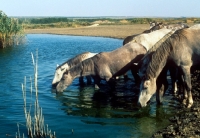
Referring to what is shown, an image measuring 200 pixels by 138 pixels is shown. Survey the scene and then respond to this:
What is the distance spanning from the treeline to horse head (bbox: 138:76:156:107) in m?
24.5

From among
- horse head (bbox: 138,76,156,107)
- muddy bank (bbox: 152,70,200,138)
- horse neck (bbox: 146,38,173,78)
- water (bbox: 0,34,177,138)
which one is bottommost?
water (bbox: 0,34,177,138)

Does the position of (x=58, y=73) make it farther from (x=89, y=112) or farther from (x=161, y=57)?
(x=161, y=57)

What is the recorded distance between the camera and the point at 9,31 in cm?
3378

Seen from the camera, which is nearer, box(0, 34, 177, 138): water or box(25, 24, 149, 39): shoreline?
box(0, 34, 177, 138): water

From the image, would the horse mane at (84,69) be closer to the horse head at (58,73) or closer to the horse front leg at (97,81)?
the horse front leg at (97,81)

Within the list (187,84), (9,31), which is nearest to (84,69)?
(187,84)

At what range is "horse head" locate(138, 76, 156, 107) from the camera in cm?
1083

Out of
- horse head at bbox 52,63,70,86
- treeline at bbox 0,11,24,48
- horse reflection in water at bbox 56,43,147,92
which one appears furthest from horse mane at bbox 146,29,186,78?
treeline at bbox 0,11,24,48

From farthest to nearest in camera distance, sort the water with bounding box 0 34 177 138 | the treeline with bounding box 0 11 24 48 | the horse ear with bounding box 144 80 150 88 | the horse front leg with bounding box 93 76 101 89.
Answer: the treeline with bounding box 0 11 24 48
the horse front leg with bounding box 93 76 101 89
the horse ear with bounding box 144 80 150 88
the water with bounding box 0 34 177 138

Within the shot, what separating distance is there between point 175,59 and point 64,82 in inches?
201

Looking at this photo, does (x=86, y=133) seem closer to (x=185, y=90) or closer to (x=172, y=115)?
(x=172, y=115)

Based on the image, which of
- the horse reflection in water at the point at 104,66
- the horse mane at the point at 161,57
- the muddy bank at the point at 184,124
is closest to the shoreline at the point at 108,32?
the horse reflection in water at the point at 104,66

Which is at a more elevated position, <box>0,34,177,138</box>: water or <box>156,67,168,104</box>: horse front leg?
<box>156,67,168,104</box>: horse front leg

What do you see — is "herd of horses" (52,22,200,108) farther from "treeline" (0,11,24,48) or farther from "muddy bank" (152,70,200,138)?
"treeline" (0,11,24,48)
